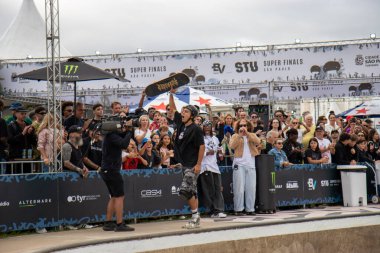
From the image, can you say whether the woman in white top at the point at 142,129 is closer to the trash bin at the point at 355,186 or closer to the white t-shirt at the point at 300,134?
the white t-shirt at the point at 300,134

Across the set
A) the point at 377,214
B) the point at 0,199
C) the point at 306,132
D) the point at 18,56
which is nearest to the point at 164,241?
the point at 0,199

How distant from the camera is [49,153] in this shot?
12781mm

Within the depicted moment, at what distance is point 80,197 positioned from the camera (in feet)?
42.4

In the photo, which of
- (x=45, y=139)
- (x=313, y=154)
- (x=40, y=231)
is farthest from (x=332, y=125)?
(x=40, y=231)

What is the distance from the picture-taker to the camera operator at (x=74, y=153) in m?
12.9

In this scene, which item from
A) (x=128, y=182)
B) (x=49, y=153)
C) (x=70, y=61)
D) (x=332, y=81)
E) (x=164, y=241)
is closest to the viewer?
(x=164, y=241)

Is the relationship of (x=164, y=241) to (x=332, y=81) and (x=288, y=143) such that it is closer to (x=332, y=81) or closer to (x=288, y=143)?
(x=288, y=143)

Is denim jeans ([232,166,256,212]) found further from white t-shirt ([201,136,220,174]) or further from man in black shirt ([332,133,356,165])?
man in black shirt ([332,133,356,165])

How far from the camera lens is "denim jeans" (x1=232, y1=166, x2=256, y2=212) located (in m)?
15.1

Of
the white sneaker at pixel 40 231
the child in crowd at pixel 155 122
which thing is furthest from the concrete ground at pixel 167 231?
the child in crowd at pixel 155 122

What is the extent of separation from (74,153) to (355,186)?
7.26 metres

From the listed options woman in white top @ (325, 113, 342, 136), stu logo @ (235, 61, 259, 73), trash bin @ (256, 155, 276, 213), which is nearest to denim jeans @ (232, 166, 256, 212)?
trash bin @ (256, 155, 276, 213)

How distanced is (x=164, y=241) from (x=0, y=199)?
266 cm

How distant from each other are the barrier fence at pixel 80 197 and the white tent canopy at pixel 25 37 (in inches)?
774
